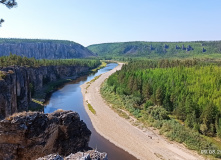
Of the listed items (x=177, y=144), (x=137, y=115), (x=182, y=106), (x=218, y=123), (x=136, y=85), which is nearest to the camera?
(x=177, y=144)

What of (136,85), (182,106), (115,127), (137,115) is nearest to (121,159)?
(115,127)

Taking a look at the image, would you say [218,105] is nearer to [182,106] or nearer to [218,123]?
[218,123]

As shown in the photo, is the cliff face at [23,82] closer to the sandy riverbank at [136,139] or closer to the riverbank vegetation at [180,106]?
the sandy riverbank at [136,139]

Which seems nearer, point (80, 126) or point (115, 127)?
point (80, 126)

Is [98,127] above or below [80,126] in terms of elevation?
below

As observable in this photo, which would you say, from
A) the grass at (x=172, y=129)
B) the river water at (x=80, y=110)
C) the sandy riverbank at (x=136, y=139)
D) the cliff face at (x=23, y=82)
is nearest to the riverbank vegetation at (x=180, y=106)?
the grass at (x=172, y=129)

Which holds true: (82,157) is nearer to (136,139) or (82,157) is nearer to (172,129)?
(136,139)

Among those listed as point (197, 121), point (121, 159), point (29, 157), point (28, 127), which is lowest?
point (121, 159)
